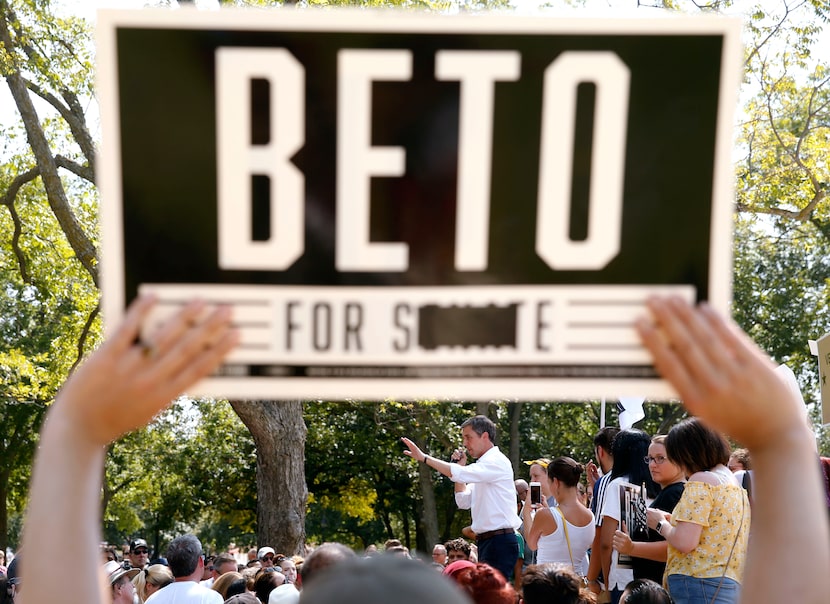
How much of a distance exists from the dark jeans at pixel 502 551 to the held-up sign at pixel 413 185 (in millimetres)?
5971

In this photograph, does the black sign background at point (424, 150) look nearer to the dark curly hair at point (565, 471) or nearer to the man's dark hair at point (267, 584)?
the dark curly hair at point (565, 471)

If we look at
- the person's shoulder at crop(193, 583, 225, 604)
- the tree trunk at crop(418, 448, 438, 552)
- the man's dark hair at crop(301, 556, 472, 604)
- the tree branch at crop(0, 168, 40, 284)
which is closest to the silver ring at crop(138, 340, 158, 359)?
the man's dark hair at crop(301, 556, 472, 604)

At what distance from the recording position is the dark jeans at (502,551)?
7527 millimetres

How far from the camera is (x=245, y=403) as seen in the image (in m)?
13.1

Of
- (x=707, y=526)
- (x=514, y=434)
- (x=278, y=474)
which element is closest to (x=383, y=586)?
(x=707, y=526)

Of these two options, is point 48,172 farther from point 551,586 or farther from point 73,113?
point 551,586

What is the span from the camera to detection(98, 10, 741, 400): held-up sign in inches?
68.9

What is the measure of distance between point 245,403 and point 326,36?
460 inches

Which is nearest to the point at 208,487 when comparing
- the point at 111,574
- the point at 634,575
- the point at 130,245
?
the point at 111,574

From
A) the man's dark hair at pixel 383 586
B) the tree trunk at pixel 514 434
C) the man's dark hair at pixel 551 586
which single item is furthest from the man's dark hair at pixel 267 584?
the tree trunk at pixel 514 434

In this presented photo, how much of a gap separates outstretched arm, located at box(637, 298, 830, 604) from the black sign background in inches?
11.2

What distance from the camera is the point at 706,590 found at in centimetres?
473

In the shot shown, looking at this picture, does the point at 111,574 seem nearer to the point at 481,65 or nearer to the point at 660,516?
the point at 660,516

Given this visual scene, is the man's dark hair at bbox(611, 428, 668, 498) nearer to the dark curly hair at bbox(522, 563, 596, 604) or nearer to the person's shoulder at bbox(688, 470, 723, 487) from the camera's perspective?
the person's shoulder at bbox(688, 470, 723, 487)
